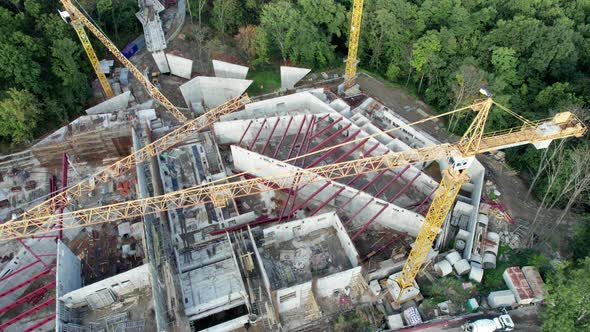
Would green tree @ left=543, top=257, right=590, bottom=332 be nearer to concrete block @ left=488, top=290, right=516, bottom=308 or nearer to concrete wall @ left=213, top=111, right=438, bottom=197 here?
concrete block @ left=488, top=290, right=516, bottom=308

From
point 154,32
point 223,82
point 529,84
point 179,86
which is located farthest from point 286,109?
point 529,84

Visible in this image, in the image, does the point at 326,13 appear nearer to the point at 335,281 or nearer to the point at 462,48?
the point at 462,48

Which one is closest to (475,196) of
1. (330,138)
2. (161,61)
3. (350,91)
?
(330,138)

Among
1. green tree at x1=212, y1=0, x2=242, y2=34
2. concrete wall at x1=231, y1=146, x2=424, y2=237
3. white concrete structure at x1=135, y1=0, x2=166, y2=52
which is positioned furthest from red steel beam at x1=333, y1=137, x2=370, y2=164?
white concrete structure at x1=135, y1=0, x2=166, y2=52

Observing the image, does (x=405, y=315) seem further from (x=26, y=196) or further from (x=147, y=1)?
(x=147, y=1)

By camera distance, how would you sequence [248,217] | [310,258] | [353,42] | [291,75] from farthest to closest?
[291,75] → [353,42] → [248,217] → [310,258]

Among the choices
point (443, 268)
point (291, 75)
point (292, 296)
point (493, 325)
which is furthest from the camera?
point (291, 75)

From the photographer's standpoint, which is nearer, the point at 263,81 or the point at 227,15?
the point at 263,81
